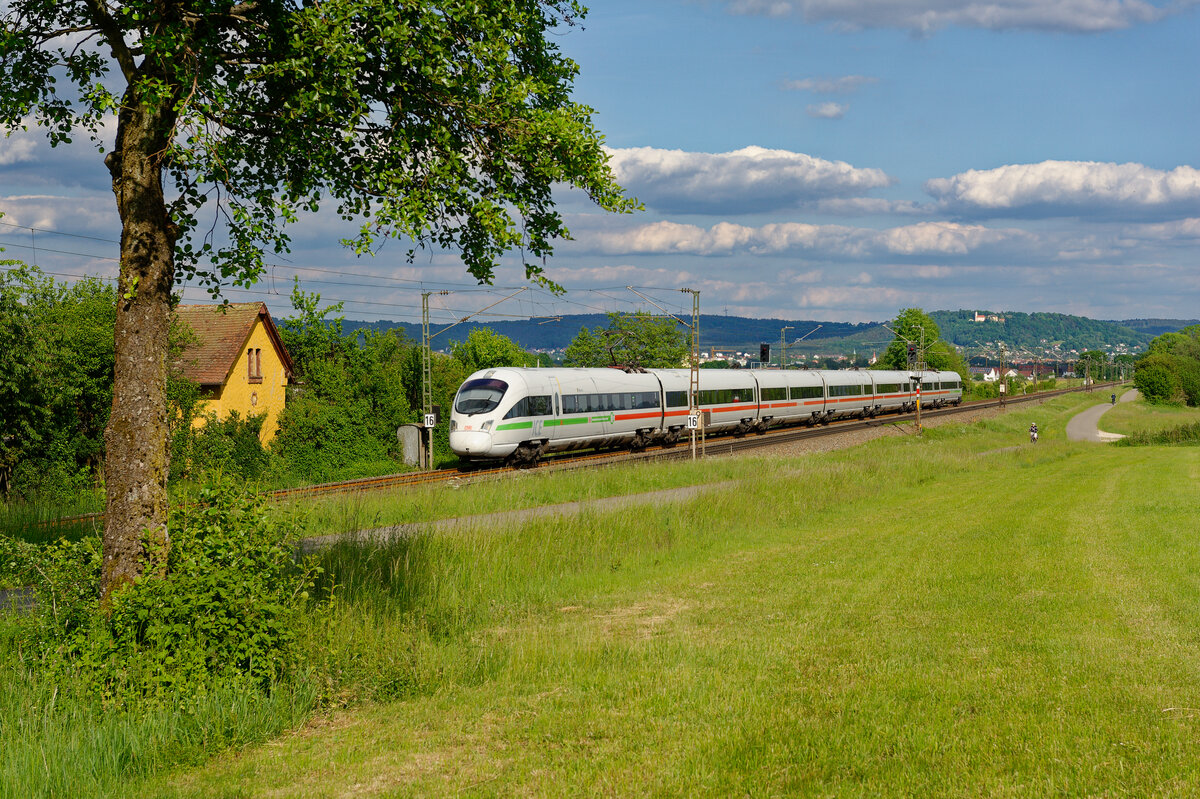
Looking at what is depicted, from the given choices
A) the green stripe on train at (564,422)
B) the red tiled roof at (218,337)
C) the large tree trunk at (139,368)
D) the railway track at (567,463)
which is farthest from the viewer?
the red tiled roof at (218,337)

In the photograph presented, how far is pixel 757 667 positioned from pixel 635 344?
10091 centimetres

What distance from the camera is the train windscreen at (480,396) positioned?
1326 inches

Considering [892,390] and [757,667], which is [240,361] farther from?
[892,390]

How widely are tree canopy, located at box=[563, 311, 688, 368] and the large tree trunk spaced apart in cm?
9740

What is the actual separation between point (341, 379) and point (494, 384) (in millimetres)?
13839

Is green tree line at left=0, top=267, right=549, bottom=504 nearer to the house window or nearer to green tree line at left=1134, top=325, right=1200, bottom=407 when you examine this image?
the house window

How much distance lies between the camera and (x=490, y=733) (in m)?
6.65

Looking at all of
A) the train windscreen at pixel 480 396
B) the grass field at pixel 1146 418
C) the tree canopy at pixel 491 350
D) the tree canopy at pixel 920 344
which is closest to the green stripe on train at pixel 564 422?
the train windscreen at pixel 480 396

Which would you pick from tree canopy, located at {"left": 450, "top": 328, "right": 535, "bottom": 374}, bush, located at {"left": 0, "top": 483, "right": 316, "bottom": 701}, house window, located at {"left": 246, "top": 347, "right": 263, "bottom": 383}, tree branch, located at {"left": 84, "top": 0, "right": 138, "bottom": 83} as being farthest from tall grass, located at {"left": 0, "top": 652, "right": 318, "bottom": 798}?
tree canopy, located at {"left": 450, "top": 328, "right": 535, "bottom": 374}

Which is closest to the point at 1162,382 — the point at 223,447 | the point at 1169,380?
the point at 1169,380

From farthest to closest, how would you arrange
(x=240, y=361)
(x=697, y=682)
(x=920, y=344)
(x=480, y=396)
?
1. (x=920, y=344)
2. (x=240, y=361)
3. (x=480, y=396)
4. (x=697, y=682)

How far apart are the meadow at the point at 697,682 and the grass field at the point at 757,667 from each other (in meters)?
0.03

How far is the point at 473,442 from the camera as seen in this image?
1312 inches

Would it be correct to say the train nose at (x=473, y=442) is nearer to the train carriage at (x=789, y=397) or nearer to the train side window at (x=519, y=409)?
the train side window at (x=519, y=409)
